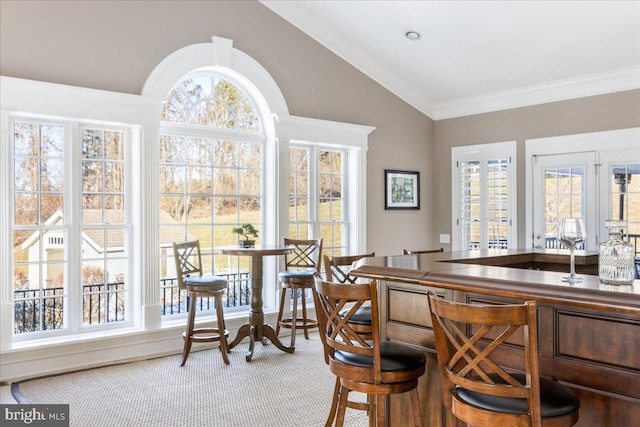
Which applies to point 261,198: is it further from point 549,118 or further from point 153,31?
point 549,118

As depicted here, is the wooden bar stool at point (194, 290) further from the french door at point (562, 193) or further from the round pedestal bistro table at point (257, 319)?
the french door at point (562, 193)

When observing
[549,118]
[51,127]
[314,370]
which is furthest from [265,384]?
[549,118]

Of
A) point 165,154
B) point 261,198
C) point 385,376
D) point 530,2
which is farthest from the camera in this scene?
point 261,198

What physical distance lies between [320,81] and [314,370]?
3429mm

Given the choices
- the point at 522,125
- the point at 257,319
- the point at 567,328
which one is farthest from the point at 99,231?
the point at 522,125

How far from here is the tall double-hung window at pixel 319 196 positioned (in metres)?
6.02

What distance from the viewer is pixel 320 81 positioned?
6.11 metres

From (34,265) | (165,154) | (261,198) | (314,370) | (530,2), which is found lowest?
(314,370)

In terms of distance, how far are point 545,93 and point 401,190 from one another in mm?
2164

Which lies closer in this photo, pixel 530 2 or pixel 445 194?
pixel 530 2

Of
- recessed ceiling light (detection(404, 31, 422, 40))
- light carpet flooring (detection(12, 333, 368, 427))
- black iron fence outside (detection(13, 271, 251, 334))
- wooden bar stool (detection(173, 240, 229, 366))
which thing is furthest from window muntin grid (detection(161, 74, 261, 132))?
light carpet flooring (detection(12, 333, 368, 427))

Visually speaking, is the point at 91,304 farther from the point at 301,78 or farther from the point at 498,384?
the point at 498,384

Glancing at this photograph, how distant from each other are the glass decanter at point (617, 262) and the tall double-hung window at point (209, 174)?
405cm

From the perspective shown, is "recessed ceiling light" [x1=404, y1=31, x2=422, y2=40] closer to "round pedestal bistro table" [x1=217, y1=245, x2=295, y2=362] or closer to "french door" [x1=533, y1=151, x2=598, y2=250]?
"french door" [x1=533, y1=151, x2=598, y2=250]
